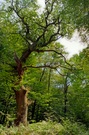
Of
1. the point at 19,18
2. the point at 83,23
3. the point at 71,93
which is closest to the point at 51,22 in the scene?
the point at 19,18

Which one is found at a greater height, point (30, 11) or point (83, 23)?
point (30, 11)

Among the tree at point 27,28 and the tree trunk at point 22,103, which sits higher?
the tree at point 27,28

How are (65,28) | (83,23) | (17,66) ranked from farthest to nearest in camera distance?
(65,28), (17,66), (83,23)

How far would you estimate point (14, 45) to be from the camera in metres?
18.7

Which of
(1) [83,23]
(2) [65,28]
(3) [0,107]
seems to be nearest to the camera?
(1) [83,23]

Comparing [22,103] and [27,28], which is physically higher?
[27,28]

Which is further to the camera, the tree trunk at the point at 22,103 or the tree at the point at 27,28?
the tree at the point at 27,28

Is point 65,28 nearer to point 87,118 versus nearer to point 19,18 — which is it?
point 19,18

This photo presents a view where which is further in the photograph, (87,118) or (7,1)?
(87,118)

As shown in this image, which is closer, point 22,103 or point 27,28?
point 22,103

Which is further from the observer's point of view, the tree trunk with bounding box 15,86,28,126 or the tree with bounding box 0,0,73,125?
the tree with bounding box 0,0,73,125

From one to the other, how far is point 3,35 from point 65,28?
4.46 m

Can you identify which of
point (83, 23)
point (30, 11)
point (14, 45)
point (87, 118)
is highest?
point (30, 11)

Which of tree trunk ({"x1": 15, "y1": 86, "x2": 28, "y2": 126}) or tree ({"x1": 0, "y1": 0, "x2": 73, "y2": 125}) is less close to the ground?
tree ({"x1": 0, "y1": 0, "x2": 73, "y2": 125})
